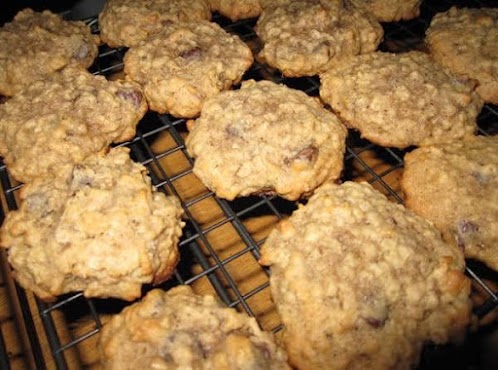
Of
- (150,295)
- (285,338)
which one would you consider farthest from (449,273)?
(150,295)

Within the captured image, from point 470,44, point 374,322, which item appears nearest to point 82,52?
point 374,322

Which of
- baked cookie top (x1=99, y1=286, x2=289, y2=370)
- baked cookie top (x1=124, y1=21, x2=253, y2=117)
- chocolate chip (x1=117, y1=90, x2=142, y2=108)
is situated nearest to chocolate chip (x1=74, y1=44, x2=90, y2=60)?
baked cookie top (x1=124, y1=21, x2=253, y2=117)

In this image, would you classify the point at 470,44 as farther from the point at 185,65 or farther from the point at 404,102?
the point at 185,65

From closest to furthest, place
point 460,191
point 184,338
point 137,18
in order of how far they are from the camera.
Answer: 1. point 184,338
2. point 460,191
3. point 137,18

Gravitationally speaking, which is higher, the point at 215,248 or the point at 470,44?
the point at 470,44

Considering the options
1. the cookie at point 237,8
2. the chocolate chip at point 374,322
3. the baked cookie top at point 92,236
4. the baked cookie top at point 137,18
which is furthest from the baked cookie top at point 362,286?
the cookie at point 237,8

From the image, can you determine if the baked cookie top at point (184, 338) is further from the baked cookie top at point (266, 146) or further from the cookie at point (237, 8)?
the cookie at point (237, 8)

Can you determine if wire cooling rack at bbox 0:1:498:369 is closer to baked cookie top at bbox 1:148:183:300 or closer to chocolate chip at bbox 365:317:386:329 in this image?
baked cookie top at bbox 1:148:183:300
